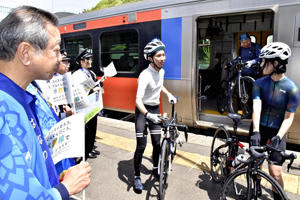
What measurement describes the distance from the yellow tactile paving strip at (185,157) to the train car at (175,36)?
1070mm

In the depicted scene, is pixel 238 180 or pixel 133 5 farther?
pixel 133 5

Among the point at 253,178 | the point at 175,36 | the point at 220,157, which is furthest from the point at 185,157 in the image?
the point at 175,36

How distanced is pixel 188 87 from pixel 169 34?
125 centimetres

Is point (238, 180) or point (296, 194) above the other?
point (238, 180)

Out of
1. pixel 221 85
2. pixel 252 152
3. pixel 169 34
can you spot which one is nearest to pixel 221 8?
pixel 169 34

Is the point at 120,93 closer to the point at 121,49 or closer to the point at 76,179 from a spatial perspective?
Result: the point at 121,49

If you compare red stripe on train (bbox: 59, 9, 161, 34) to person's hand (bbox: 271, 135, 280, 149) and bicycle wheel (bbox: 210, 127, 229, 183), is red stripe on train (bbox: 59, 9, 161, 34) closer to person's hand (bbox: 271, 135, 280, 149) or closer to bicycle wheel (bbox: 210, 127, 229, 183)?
bicycle wheel (bbox: 210, 127, 229, 183)

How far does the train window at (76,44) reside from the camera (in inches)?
274

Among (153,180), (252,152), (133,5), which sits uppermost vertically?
(133,5)

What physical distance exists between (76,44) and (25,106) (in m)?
6.94

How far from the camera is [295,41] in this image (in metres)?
3.83

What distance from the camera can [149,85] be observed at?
117 inches

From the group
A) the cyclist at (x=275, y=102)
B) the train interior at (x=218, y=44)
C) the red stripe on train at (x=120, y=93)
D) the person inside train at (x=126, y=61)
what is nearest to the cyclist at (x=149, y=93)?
the cyclist at (x=275, y=102)

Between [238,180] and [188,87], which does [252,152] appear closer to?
[238,180]
